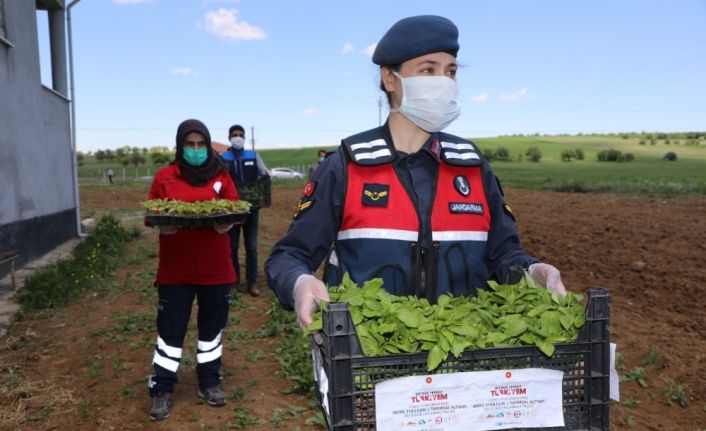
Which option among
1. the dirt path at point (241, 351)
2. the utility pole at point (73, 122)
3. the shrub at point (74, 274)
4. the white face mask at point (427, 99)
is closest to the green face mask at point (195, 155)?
the dirt path at point (241, 351)

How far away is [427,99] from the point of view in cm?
226

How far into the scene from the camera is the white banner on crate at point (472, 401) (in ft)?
4.92

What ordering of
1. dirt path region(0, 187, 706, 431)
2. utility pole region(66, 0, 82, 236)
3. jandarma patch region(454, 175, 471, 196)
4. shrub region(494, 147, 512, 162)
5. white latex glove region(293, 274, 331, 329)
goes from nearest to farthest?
white latex glove region(293, 274, 331, 329) < jandarma patch region(454, 175, 471, 196) < dirt path region(0, 187, 706, 431) < utility pole region(66, 0, 82, 236) < shrub region(494, 147, 512, 162)

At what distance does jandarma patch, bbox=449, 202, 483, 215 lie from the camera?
7.00ft

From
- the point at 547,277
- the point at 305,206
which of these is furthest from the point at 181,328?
the point at 547,277

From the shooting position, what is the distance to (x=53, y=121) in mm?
11727

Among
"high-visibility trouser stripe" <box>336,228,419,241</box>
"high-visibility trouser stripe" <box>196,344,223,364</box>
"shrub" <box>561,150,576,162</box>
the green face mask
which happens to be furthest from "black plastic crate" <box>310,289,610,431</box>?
"shrub" <box>561,150,576,162</box>

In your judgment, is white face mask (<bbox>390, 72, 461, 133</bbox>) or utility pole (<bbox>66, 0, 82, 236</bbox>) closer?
white face mask (<bbox>390, 72, 461, 133</bbox>)

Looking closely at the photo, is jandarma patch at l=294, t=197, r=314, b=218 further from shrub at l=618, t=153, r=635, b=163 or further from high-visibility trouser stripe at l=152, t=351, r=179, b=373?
shrub at l=618, t=153, r=635, b=163

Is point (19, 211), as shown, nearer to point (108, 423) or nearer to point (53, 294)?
point (53, 294)

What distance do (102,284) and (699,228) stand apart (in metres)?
10.8

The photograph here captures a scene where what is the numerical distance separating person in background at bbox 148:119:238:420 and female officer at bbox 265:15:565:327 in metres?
2.37

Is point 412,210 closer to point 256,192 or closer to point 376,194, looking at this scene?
point 376,194

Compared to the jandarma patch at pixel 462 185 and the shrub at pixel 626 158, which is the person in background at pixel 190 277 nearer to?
the jandarma patch at pixel 462 185
